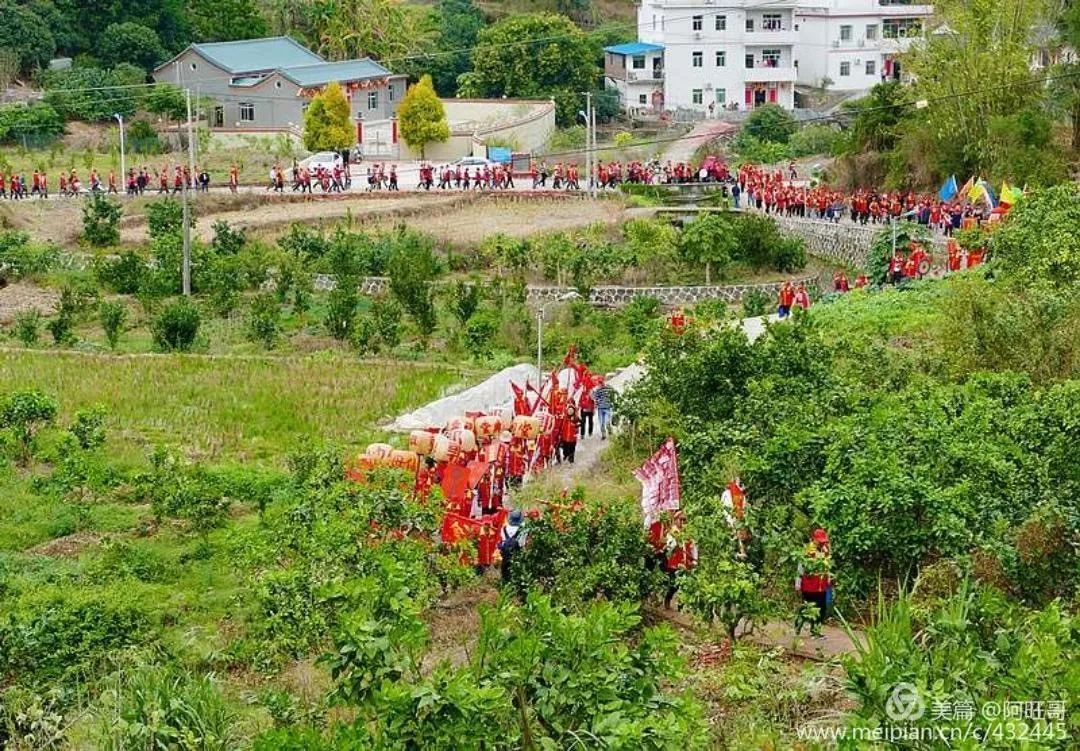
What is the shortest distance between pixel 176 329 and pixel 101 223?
15.2 meters

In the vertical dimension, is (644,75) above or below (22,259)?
above

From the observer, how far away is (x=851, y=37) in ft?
234

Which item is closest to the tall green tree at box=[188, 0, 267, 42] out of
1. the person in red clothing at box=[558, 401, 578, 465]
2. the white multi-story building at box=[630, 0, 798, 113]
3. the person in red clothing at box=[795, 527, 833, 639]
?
the white multi-story building at box=[630, 0, 798, 113]

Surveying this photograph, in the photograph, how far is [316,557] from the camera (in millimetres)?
15336

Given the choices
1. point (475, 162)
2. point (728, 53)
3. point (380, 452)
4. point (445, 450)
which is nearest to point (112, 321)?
point (445, 450)

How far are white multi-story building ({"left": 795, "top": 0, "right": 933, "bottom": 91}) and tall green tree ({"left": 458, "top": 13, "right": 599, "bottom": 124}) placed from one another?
9.69 metres

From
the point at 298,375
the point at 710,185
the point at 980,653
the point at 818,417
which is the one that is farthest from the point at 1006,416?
the point at 710,185

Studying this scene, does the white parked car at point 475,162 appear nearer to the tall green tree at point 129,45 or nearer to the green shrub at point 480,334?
the tall green tree at point 129,45

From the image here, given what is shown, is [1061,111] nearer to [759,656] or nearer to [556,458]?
[556,458]

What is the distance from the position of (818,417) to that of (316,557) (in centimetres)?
589

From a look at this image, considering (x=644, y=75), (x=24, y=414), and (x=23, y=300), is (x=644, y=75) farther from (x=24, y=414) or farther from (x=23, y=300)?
(x=24, y=414)

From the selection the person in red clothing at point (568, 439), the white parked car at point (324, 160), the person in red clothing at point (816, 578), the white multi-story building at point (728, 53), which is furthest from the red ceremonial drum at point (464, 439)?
the white multi-story building at point (728, 53)

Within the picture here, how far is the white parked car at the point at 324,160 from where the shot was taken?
182 feet

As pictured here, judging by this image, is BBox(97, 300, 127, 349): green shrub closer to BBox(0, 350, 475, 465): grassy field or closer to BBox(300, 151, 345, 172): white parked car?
BBox(0, 350, 475, 465): grassy field
